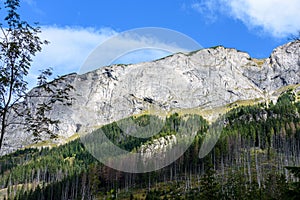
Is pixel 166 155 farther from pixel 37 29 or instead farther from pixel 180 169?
pixel 37 29

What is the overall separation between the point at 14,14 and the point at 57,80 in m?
3.25

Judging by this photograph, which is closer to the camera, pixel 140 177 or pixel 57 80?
pixel 57 80

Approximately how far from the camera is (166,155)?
140 metres

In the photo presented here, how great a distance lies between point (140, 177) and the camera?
12175 cm

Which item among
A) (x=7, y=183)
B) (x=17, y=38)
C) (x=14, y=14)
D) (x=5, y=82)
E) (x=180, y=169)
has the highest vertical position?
(x=14, y=14)

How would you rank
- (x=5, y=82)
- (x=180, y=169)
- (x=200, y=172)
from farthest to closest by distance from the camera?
1. (x=180, y=169)
2. (x=200, y=172)
3. (x=5, y=82)

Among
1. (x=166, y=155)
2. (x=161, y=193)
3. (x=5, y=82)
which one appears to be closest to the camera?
(x=5, y=82)

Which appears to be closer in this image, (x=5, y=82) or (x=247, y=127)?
(x=5, y=82)

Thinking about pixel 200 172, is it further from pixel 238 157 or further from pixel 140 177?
pixel 140 177

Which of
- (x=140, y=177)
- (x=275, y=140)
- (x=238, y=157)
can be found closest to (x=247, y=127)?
(x=275, y=140)

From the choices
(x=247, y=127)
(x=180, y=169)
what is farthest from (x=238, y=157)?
(x=247, y=127)

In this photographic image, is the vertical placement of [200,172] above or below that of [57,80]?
below

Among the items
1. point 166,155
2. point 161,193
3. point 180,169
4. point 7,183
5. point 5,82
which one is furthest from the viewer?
point 7,183

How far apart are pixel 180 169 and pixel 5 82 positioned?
110179 mm
